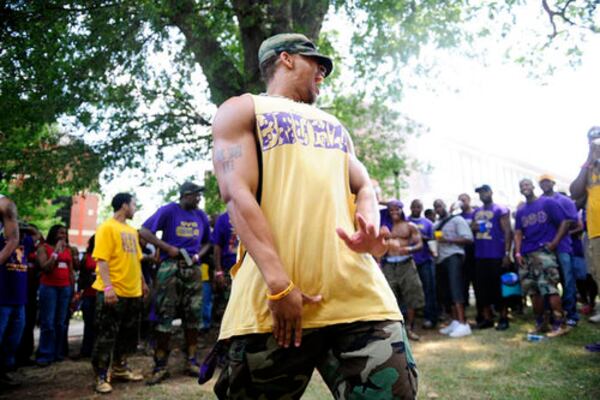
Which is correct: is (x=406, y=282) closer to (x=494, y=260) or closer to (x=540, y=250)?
(x=494, y=260)

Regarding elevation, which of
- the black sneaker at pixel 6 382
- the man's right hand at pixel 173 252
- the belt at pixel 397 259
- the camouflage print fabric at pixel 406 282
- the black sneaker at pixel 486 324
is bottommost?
the black sneaker at pixel 486 324

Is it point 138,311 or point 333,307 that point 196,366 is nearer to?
point 138,311

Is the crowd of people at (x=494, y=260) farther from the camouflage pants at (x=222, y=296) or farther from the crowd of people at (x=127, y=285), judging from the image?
the crowd of people at (x=127, y=285)

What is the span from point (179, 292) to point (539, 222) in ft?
17.6

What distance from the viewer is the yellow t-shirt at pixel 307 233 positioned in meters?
1.74

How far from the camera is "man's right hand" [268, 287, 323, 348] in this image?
1.63 m

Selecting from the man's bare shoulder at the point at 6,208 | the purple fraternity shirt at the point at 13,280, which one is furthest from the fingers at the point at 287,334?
the purple fraternity shirt at the point at 13,280

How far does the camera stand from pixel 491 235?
26.5ft

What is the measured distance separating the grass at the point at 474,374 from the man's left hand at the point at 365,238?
10.3 ft

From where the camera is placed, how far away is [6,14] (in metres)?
5.76

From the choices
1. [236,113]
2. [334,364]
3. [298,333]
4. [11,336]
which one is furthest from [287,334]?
[11,336]

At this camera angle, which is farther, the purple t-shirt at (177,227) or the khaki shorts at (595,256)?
the purple t-shirt at (177,227)

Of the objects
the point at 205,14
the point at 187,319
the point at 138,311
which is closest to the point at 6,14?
the point at 205,14

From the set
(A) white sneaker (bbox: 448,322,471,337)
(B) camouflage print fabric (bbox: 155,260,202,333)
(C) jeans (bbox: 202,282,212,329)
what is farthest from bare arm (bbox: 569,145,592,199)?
(C) jeans (bbox: 202,282,212,329)
